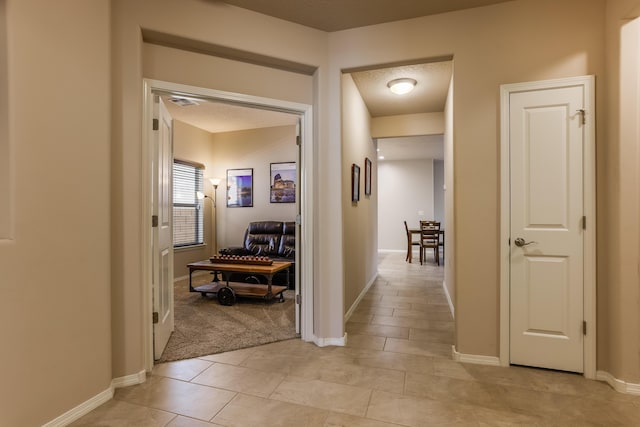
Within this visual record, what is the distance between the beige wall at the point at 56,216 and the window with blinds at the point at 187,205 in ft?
12.5

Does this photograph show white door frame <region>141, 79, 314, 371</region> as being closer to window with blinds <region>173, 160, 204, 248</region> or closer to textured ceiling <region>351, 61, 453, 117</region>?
textured ceiling <region>351, 61, 453, 117</region>

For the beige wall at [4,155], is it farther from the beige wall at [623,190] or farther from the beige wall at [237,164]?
the beige wall at [237,164]

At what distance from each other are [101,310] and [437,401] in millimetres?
2148

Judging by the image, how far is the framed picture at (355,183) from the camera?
12.3 ft

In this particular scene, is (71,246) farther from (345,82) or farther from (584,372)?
(584,372)

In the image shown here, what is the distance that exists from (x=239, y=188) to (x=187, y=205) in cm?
103

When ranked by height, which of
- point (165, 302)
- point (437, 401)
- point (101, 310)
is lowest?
point (437, 401)

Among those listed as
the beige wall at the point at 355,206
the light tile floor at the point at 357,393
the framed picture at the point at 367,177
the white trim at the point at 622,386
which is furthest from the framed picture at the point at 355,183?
the white trim at the point at 622,386

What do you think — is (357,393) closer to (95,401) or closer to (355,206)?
(95,401)

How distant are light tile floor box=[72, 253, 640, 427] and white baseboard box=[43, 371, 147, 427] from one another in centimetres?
5

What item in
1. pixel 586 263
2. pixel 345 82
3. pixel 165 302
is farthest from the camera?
pixel 345 82

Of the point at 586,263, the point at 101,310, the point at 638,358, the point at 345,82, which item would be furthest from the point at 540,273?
the point at 101,310

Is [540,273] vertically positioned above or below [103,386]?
above

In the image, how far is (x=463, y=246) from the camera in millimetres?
2477
